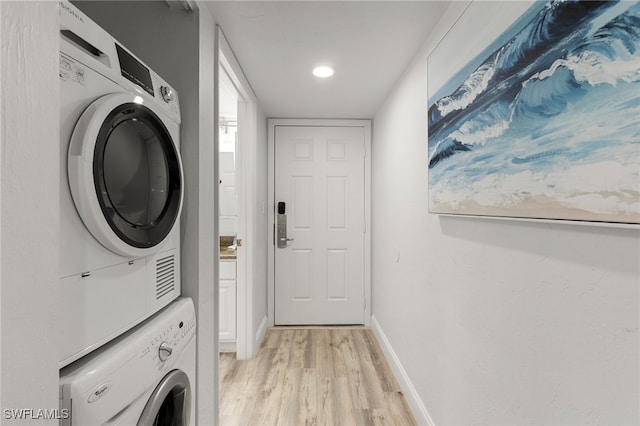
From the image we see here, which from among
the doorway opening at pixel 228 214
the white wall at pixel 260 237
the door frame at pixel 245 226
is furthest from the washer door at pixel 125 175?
the white wall at pixel 260 237

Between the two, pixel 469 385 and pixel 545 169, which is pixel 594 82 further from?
pixel 469 385

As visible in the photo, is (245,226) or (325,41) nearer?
(325,41)

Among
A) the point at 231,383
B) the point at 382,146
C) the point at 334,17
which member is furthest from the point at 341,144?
the point at 231,383

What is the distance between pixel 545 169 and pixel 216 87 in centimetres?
155

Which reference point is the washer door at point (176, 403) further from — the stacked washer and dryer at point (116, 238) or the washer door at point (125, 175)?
the washer door at point (125, 175)

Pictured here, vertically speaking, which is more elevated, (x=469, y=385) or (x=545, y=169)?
(x=545, y=169)

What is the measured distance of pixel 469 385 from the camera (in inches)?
52.1

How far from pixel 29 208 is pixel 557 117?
1153 millimetres

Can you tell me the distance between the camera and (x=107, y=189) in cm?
88

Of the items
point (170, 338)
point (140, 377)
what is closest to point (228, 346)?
point (170, 338)

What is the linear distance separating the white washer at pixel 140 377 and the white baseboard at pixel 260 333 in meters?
1.45

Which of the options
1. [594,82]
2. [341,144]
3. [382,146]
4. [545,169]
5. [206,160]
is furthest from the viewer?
[341,144]

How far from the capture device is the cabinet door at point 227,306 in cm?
273

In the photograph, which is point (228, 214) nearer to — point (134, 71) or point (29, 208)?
point (134, 71)
